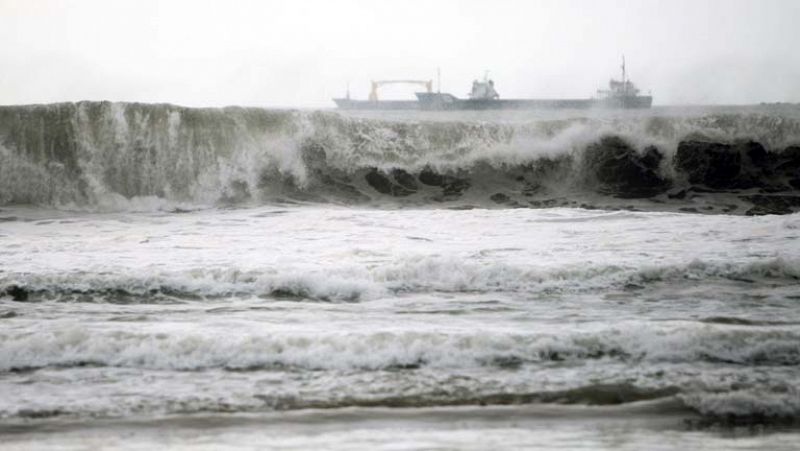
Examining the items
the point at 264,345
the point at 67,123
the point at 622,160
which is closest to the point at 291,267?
the point at 264,345

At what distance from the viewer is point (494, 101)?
182 ft

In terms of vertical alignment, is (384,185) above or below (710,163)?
below

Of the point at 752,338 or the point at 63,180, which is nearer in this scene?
the point at 752,338

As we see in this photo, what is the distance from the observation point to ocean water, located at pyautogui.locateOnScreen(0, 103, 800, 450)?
13.4 feet

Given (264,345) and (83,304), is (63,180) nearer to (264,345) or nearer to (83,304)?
(83,304)

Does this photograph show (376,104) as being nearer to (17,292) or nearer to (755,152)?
(755,152)

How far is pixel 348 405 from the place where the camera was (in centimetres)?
430

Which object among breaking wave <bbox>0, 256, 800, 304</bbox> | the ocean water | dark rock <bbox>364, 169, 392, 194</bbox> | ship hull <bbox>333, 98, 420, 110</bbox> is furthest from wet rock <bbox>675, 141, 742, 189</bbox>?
ship hull <bbox>333, 98, 420, 110</bbox>

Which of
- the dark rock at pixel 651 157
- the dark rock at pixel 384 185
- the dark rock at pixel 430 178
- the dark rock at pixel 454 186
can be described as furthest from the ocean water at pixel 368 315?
the dark rock at pixel 651 157

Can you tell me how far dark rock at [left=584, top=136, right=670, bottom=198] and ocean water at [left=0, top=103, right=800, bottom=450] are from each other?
3.12ft

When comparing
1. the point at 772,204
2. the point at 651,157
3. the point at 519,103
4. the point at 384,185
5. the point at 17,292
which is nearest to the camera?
the point at 17,292

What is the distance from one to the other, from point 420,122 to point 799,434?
1478 centimetres

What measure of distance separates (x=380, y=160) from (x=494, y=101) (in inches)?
1525

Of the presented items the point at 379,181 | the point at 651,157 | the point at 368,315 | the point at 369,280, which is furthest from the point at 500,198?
the point at 368,315
